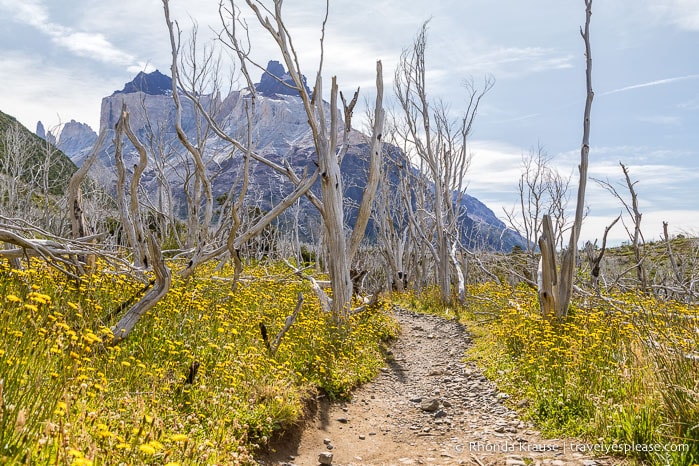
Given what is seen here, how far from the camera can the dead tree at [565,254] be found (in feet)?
25.1

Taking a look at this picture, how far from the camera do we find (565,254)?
8.12m

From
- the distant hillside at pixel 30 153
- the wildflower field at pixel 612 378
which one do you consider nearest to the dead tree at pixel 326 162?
the wildflower field at pixel 612 378

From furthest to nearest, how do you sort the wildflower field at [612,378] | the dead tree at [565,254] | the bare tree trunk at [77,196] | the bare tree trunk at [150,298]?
the dead tree at [565,254], the bare tree trunk at [77,196], the bare tree trunk at [150,298], the wildflower field at [612,378]

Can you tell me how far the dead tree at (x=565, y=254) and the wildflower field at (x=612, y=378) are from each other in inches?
15.8

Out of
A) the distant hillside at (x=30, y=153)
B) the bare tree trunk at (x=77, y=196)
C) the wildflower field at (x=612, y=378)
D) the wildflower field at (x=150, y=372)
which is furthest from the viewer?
the distant hillside at (x=30, y=153)

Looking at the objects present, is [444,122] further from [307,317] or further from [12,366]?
[12,366]

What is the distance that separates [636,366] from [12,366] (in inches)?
209

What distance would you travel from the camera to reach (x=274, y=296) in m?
8.41

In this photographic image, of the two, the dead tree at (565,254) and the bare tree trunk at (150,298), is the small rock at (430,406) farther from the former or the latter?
the bare tree trunk at (150,298)

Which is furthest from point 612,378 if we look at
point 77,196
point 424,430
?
point 77,196

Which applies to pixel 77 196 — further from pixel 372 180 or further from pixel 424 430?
pixel 424 430

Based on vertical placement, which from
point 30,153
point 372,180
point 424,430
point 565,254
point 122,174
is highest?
point 30,153

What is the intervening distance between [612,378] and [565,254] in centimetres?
385

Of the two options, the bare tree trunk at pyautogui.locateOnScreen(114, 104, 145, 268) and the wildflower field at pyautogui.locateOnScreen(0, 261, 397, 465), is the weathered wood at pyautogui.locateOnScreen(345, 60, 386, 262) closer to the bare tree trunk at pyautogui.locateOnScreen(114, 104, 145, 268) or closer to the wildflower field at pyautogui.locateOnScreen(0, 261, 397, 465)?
the wildflower field at pyautogui.locateOnScreen(0, 261, 397, 465)
